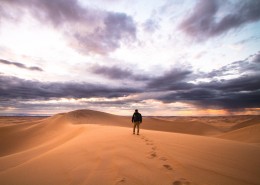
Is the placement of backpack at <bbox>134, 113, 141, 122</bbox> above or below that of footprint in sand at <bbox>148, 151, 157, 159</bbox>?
above

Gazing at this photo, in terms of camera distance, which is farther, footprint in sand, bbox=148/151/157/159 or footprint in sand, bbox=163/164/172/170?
footprint in sand, bbox=148/151/157/159

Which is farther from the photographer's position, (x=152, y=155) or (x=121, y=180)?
(x=152, y=155)

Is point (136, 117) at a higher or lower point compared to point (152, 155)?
higher

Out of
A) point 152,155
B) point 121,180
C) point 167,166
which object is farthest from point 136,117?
point 121,180

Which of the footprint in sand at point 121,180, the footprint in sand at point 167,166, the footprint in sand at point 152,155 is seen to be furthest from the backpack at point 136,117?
the footprint in sand at point 121,180

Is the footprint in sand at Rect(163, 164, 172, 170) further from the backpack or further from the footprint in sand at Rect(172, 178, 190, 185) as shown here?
the backpack

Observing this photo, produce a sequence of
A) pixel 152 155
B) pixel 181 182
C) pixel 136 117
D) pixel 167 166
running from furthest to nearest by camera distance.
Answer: pixel 136 117
pixel 152 155
pixel 167 166
pixel 181 182

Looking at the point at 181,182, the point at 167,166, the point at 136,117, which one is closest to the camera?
the point at 181,182

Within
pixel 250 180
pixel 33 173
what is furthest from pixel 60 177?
pixel 250 180

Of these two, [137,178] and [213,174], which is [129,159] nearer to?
[137,178]

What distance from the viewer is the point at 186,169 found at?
4664 mm

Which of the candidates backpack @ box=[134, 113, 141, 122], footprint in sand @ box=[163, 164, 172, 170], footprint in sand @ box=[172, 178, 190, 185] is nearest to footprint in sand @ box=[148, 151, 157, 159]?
footprint in sand @ box=[163, 164, 172, 170]

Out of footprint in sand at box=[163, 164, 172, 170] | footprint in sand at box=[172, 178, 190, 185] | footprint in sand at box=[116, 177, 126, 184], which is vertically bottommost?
footprint in sand at box=[116, 177, 126, 184]

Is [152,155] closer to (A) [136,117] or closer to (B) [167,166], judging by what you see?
(B) [167,166]
